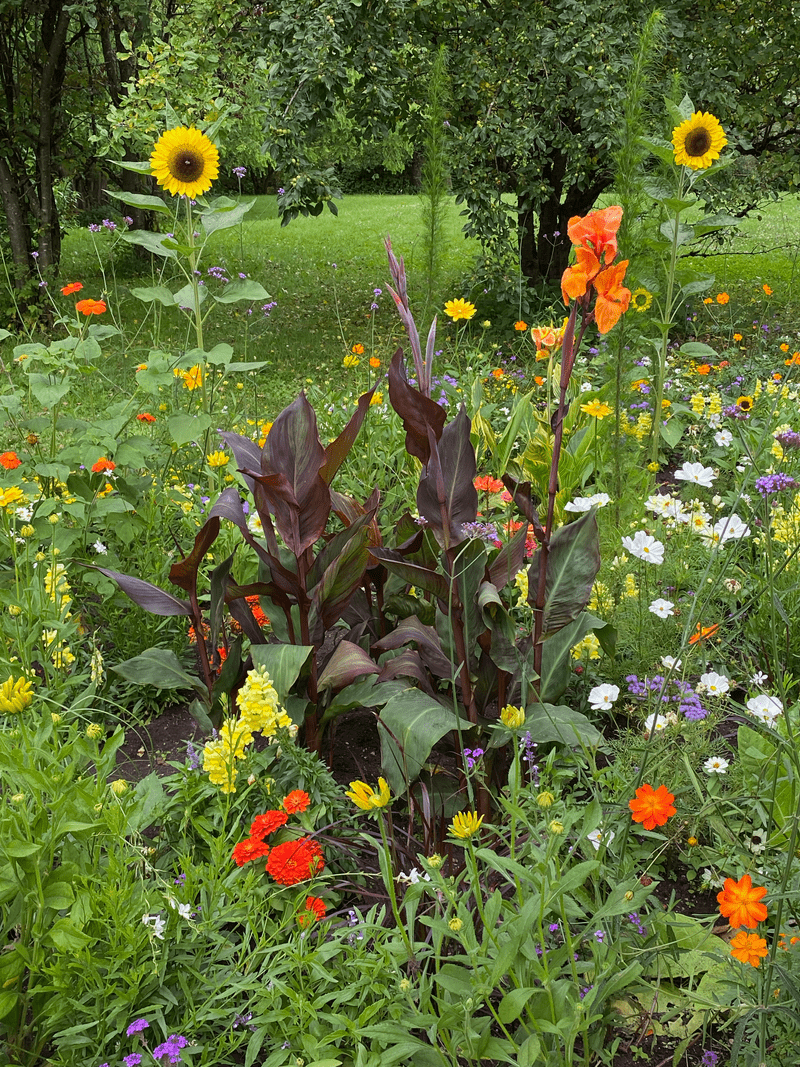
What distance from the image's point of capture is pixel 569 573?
1954 mm

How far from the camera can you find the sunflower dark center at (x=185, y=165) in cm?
292

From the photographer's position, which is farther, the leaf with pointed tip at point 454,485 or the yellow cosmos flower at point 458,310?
the yellow cosmos flower at point 458,310

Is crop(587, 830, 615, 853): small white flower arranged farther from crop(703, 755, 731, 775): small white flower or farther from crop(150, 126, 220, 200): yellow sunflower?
crop(150, 126, 220, 200): yellow sunflower

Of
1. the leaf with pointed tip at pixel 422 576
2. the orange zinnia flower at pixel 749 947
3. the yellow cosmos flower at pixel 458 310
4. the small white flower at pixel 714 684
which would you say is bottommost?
the small white flower at pixel 714 684

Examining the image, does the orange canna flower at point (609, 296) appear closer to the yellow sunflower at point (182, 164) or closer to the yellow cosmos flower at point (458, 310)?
the yellow sunflower at point (182, 164)

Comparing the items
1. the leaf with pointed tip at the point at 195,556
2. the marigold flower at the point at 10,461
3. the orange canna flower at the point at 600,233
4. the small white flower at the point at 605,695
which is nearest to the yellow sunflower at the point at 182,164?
the marigold flower at the point at 10,461

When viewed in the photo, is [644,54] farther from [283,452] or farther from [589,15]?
[589,15]

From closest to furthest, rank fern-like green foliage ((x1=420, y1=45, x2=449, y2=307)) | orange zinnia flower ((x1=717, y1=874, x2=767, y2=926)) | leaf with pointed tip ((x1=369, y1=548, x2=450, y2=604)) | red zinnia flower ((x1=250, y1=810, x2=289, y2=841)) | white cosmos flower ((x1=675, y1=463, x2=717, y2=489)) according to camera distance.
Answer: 1. orange zinnia flower ((x1=717, y1=874, x2=767, y2=926))
2. red zinnia flower ((x1=250, y1=810, x2=289, y2=841))
3. leaf with pointed tip ((x1=369, y1=548, x2=450, y2=604))
4. white cosmos flower ((x1=675, y1=463, x2=717, y2=489))
5. fern-like green foliage ((x1=420, y1=45, x2=449, y2=307))

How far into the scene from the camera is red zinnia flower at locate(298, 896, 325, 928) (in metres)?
1.49

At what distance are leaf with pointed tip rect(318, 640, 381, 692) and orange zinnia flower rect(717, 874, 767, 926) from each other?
0.95 metres

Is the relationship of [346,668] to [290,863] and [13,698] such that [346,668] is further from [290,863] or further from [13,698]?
[13,698]

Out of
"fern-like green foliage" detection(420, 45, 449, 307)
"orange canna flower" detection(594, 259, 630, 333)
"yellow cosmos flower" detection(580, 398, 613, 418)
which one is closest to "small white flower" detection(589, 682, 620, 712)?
"orange canna flower" detection(594, 259, 630, 333)

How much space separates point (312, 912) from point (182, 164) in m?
2.45

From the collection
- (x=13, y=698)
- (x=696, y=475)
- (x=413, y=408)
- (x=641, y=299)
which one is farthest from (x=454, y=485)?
(x=641, y=299)
